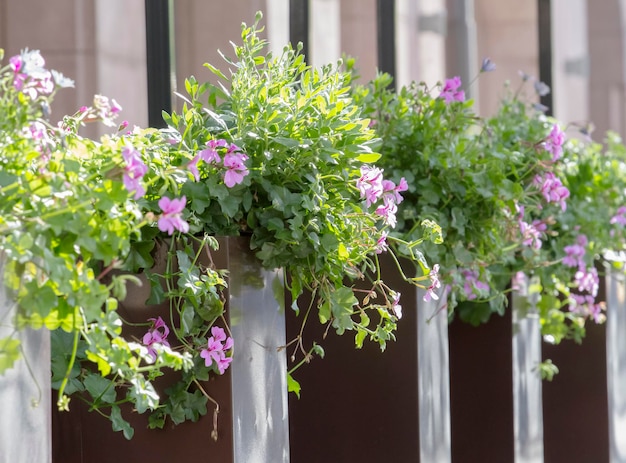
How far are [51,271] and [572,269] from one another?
2155mm

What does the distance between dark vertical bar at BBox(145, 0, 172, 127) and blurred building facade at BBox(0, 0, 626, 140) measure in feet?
0.76

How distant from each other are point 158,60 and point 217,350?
1571 mm

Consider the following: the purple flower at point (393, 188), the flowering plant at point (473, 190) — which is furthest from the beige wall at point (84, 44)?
the purple flower at point (393, 188)

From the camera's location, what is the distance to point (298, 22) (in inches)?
142

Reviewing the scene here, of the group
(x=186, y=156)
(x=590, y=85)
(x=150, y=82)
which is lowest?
(x=186, y=156)

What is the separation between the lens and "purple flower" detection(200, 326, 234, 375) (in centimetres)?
164

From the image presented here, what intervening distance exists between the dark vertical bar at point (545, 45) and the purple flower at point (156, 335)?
392 cm

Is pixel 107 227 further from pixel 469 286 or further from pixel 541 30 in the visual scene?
pixel 541 30

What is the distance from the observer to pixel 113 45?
10.8 feet

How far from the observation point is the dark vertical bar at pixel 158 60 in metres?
3.02

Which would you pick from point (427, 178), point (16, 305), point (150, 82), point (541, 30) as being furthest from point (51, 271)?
point (541, 30)

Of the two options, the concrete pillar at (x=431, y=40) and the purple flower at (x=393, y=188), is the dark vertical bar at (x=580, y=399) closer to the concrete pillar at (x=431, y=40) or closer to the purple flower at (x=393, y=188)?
the purple flower at (x=393, y=188)

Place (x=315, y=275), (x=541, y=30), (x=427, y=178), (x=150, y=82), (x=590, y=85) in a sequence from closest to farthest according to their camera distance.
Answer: (x=315, y=275) < (x=427, y=178) < (x=150, y=82) < (x=541, y=30) < (x=590, y=85)

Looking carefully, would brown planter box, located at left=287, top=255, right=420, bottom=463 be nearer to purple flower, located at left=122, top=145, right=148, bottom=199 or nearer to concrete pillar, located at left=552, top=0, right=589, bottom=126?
purple flower, located at left=122, top=145, right=148, bottom=199
